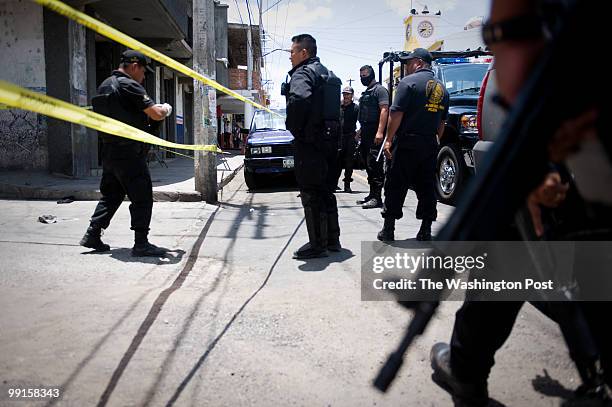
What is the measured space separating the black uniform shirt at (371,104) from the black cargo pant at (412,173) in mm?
2542

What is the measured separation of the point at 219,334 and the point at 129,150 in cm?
217

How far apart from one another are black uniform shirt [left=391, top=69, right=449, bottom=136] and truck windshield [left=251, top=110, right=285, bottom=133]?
6.25 m

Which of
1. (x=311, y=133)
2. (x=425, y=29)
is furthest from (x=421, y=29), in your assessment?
(x=311, y=133)

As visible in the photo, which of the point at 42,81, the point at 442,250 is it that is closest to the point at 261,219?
the point at 442,250

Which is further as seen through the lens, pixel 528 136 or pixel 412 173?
pixel 412 173

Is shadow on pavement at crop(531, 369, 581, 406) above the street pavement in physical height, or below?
below

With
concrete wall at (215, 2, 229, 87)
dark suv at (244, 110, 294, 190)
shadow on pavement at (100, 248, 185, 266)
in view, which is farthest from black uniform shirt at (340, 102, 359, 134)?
concrete wall at (215, 2, 229, 87)

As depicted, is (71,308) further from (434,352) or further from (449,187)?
(449,187)

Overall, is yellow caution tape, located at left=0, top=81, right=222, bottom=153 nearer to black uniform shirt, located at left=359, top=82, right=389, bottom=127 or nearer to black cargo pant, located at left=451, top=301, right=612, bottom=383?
black cargo pant, located at left=451, top=301, right=612, bottom=383

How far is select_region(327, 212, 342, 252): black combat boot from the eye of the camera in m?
4.65

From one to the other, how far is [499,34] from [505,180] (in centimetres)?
38

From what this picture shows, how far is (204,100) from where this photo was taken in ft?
24.3

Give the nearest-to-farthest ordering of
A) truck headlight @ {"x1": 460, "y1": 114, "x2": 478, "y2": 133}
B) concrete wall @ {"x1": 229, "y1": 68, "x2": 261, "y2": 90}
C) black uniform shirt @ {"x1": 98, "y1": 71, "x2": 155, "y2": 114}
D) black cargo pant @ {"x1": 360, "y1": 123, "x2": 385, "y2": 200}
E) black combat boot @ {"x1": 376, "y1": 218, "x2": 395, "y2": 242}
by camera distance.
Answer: black uniform shirt @ {"x1": 98, "y1": 71, "x2": 155, "y2": 114} < black combat boot @ {"x1": 376, "y1": 218, "x2": 395, "y2": 242} < truck headlight @ {"x1": 460, "y1": 114, "x2": 478, "y2": 133} < black cargo pant @ {"x1": 360, "y1": 123, "x2": 385, "y2": 200} < concrete wall @ {"x1": 229, "y1": 68, "x2": 261, "y2": 90}

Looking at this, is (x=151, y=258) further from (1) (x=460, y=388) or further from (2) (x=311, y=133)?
(1) (x=460, y=388)
